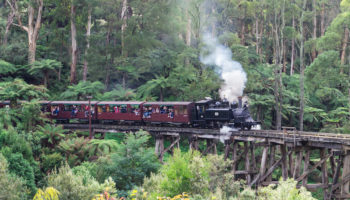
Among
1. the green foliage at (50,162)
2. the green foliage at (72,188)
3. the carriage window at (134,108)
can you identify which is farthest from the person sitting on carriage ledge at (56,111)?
the green foliage at (72,188)

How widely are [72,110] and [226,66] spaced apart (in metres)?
15.8

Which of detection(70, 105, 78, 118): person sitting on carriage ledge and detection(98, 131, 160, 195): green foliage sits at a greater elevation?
detection(70, 105, 78, 118): person sitting on carriage ledge

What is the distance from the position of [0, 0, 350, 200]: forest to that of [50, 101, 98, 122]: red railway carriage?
198 centimetres

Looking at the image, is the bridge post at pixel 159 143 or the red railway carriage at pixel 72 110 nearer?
the bridge post at pixel 159 143

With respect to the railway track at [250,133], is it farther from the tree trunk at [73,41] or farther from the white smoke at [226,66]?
the tree trunk at [73,41]

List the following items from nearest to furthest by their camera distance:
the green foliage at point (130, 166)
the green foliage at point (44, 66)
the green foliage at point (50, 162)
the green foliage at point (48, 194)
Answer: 1. the green foliage at point (48, 194)
2. the green foliage at point (130, 166)
3. the green foliage at point (50, 162)
4. the green foliage at point (44, 66)

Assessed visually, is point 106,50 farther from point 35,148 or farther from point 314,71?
point 314,71

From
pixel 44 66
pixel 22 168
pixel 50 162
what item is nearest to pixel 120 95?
pixel 44 66

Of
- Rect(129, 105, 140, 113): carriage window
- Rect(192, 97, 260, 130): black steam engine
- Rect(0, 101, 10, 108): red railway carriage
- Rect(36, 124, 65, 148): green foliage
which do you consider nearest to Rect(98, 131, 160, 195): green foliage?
Rect(192, 97, 260, 130): black steam engine

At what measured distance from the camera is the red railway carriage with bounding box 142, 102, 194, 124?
29.6 meters

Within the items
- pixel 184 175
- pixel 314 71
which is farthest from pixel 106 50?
pixel 184 175

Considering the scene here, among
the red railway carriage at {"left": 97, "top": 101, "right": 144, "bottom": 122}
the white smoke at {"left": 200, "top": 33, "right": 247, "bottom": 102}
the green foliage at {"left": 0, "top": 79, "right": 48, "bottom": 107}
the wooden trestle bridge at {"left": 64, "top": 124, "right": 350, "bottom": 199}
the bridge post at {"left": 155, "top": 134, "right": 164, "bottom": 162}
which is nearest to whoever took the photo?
the wooden trestle bridge at {"left": 64, "top": 124, "right": 350, "bottom": 199}

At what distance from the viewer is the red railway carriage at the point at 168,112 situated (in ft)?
97.0

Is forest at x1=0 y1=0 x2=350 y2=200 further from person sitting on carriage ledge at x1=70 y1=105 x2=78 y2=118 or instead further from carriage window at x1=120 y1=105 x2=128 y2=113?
carriage window at x1=120 y1=105 x2=128 y2=113
